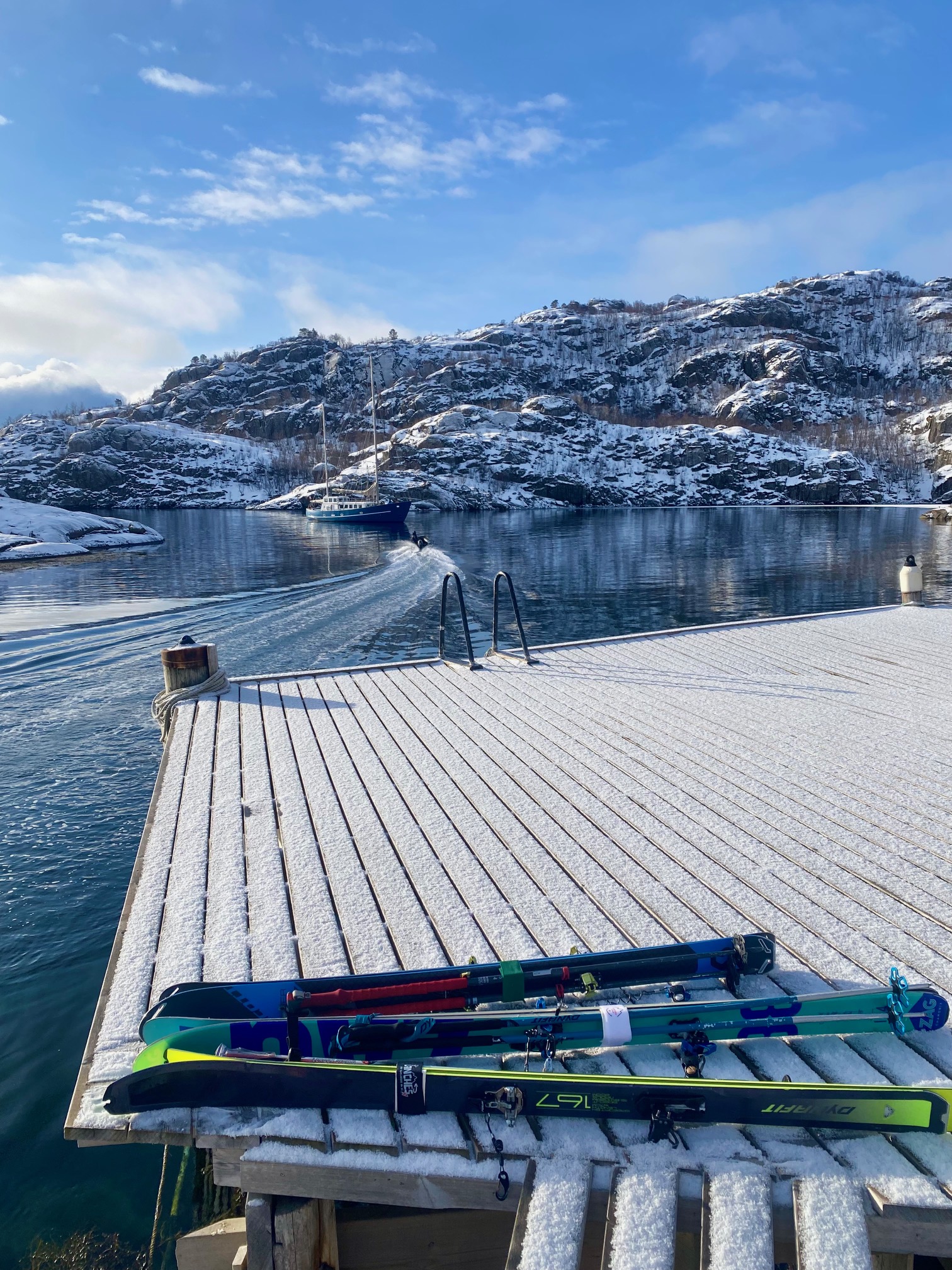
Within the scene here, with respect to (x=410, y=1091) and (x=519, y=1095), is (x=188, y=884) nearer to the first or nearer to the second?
(x=410, y=1091)

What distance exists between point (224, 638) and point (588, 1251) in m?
16.6

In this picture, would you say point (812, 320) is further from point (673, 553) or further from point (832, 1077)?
point (832, 1077)

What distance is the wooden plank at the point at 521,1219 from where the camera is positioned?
2.42 m

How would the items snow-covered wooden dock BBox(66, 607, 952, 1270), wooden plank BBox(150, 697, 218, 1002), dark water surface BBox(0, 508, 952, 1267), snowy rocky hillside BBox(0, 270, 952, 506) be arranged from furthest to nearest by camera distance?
snowy rocky hillside BBox(0, 270, 952, 506) → dark water surface BBox(0, 508, 952, 1267) → wooden plank BBox(150, 697, 218, 1002) → snow-covered wooden dock BBox(66, 607, 952, 1270)

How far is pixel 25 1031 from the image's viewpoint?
16.7ft

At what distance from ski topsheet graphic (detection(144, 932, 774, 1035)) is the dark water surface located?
1.66 meters

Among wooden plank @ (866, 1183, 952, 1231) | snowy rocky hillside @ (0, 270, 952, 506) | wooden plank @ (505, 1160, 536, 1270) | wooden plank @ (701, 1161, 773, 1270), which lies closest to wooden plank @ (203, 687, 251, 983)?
wooden plank @ (505, 1160, 536, 1270)

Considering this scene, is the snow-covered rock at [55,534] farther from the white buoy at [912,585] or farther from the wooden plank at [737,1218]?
the wooden plank at [737,1218]

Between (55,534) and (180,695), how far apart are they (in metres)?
44.1

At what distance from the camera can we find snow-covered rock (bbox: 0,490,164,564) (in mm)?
40188

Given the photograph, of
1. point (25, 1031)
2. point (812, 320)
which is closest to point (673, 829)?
point (25, 1031)

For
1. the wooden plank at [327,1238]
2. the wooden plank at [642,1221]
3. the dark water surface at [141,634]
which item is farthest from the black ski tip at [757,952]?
the dark water surface at [141,634]

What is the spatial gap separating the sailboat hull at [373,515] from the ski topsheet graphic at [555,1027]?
Result: 62.7 metres

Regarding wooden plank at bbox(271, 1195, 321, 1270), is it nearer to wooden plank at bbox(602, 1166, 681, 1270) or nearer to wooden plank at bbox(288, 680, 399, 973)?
wooden plank at bbox(288, 680, 399, 973)
